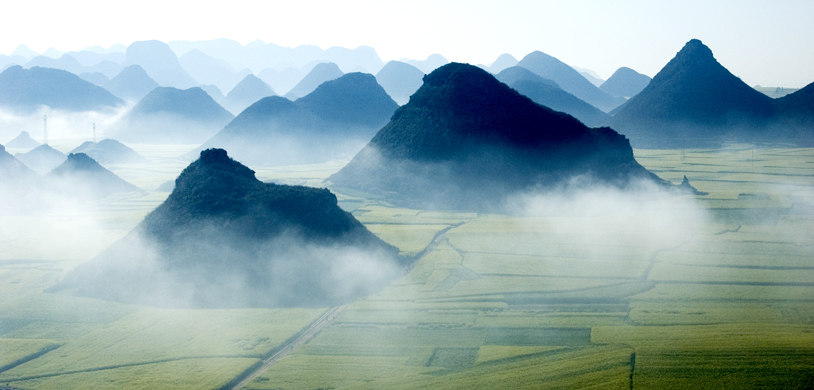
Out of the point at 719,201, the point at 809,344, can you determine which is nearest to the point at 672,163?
the point at 719,201

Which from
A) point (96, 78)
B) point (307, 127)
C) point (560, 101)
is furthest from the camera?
point (96, 78)

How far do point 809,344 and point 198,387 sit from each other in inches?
737

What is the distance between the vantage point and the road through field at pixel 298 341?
67.8ft

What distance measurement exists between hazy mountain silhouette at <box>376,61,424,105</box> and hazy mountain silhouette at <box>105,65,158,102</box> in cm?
5712

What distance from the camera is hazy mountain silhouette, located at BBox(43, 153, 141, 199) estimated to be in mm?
57562

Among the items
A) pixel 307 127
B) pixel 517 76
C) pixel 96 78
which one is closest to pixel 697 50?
pixel 517 76

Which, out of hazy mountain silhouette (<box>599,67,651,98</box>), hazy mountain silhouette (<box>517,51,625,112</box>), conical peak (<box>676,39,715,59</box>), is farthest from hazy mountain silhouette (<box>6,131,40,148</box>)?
hazy mountain silhouette (<box>599,67,651,98</box>)

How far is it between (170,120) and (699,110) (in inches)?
3529

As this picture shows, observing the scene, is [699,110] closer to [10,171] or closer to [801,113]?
[801,113]

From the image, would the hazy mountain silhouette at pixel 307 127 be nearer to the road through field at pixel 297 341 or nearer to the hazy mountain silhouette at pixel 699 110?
the hazy mountain silhouette at pixel 699 110

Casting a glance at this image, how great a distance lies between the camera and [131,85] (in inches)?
6565

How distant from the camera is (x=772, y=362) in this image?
19.9m

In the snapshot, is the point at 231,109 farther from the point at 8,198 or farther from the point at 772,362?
the point at 772,362

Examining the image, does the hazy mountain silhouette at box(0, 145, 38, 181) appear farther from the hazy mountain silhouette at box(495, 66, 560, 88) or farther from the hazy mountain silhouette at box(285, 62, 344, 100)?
the hazy mountain silhouette at box(285, 62, 344, 100)
